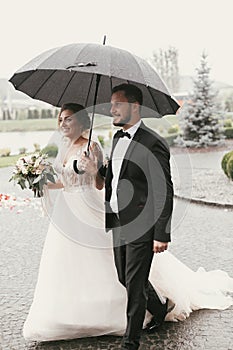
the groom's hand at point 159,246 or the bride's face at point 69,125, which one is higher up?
the bride's face at point 69,125

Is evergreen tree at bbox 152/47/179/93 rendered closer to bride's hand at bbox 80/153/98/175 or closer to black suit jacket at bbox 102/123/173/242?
bride's hand at bbox 80/153/98/175

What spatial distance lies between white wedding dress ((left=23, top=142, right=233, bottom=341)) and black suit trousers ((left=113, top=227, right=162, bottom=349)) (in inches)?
13.5

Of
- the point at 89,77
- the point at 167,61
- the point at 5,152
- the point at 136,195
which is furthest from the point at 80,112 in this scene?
the point at 167,61

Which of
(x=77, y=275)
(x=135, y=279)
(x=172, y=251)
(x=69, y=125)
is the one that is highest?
(x=69, y=125)

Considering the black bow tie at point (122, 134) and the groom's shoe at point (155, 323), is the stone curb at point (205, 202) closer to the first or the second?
the groom's shoe at point (155, 323)

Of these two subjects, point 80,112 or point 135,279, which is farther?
point 80,112

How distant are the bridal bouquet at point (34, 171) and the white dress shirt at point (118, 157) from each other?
1.91 ft

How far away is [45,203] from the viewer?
4094 mm

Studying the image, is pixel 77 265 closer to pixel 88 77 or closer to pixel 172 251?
pixel 88 77

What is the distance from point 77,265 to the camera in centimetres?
390

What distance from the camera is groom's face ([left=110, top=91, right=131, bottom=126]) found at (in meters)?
3.42

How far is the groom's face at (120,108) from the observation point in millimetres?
3416

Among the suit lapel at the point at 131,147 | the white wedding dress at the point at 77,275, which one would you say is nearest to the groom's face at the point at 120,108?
the suit lapel at the point at 131,147

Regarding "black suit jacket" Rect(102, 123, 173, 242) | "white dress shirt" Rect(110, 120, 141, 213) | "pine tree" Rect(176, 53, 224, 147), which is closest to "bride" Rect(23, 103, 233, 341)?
"white dress shirt" Rect(110, 120, 141, 213)
